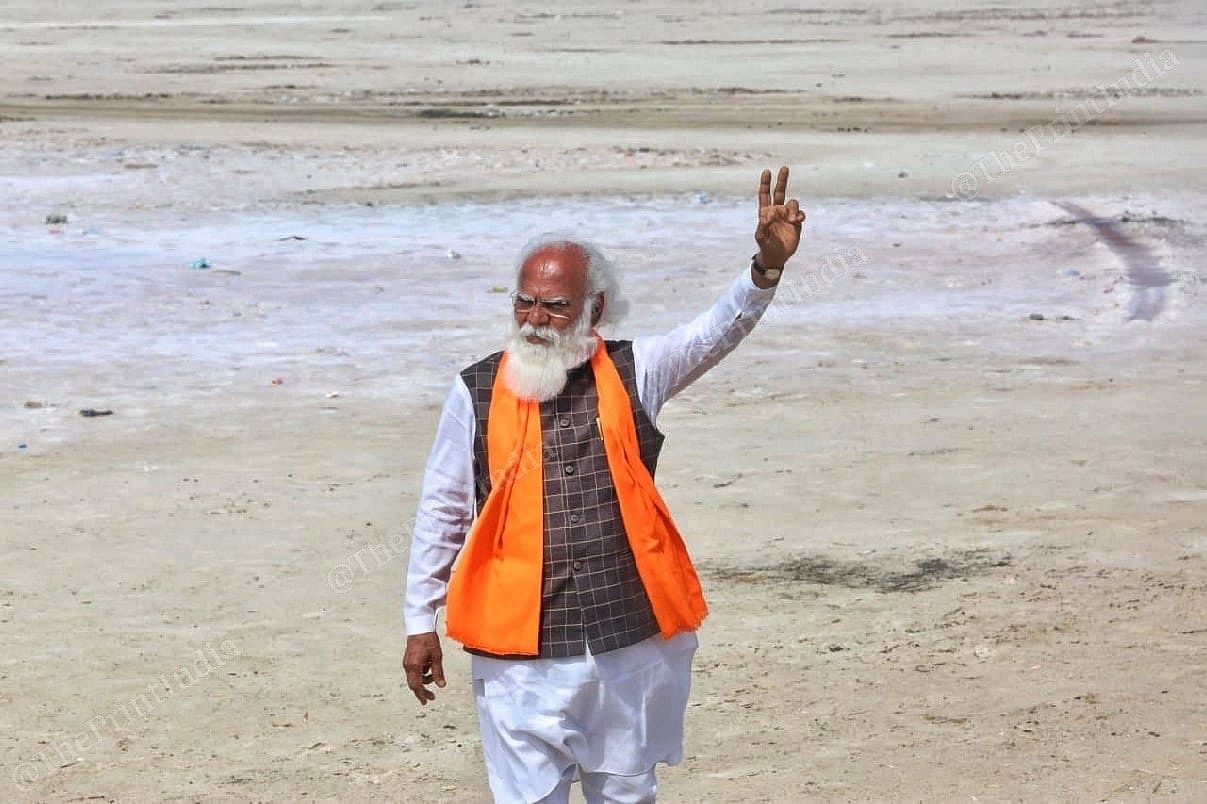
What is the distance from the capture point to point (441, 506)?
374 centimetres

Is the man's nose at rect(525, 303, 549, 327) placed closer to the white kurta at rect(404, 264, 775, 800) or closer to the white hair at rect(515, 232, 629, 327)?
the white hair at rect(515, 232, 629, 327)

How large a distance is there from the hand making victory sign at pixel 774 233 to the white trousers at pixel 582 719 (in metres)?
0.77

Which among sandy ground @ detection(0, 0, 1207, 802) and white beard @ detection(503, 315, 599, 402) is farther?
sandy ground @ detection(0, 0, 1207, 802)

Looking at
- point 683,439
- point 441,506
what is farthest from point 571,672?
point 683,439

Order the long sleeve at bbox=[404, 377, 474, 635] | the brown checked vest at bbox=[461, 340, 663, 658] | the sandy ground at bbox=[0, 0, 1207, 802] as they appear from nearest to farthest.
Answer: the brown checked vest at bbox=[461, 340, 663, 658] → the long sleeve at bbox=[404, 377, 474, 635] → the sandy ground at bbox=[0, 0, 1207, 802]

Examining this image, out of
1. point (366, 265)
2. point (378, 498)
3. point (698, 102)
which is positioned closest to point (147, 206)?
point (366, 265)

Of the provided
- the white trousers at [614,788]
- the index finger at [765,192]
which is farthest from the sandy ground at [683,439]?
the index finger at [765,192]

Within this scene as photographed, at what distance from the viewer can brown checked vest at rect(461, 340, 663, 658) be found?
3.61m

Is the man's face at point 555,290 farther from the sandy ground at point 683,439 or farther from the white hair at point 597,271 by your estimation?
the sandy ground at point 683,439

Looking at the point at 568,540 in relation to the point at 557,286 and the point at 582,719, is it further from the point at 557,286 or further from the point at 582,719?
the point at 557,286

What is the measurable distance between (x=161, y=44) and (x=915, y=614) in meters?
33.2

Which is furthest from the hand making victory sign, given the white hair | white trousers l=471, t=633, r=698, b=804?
white trousers l=471, t=633, r=698, b=804

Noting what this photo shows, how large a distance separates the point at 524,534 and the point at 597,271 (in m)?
0.57

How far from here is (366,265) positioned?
1384cm
